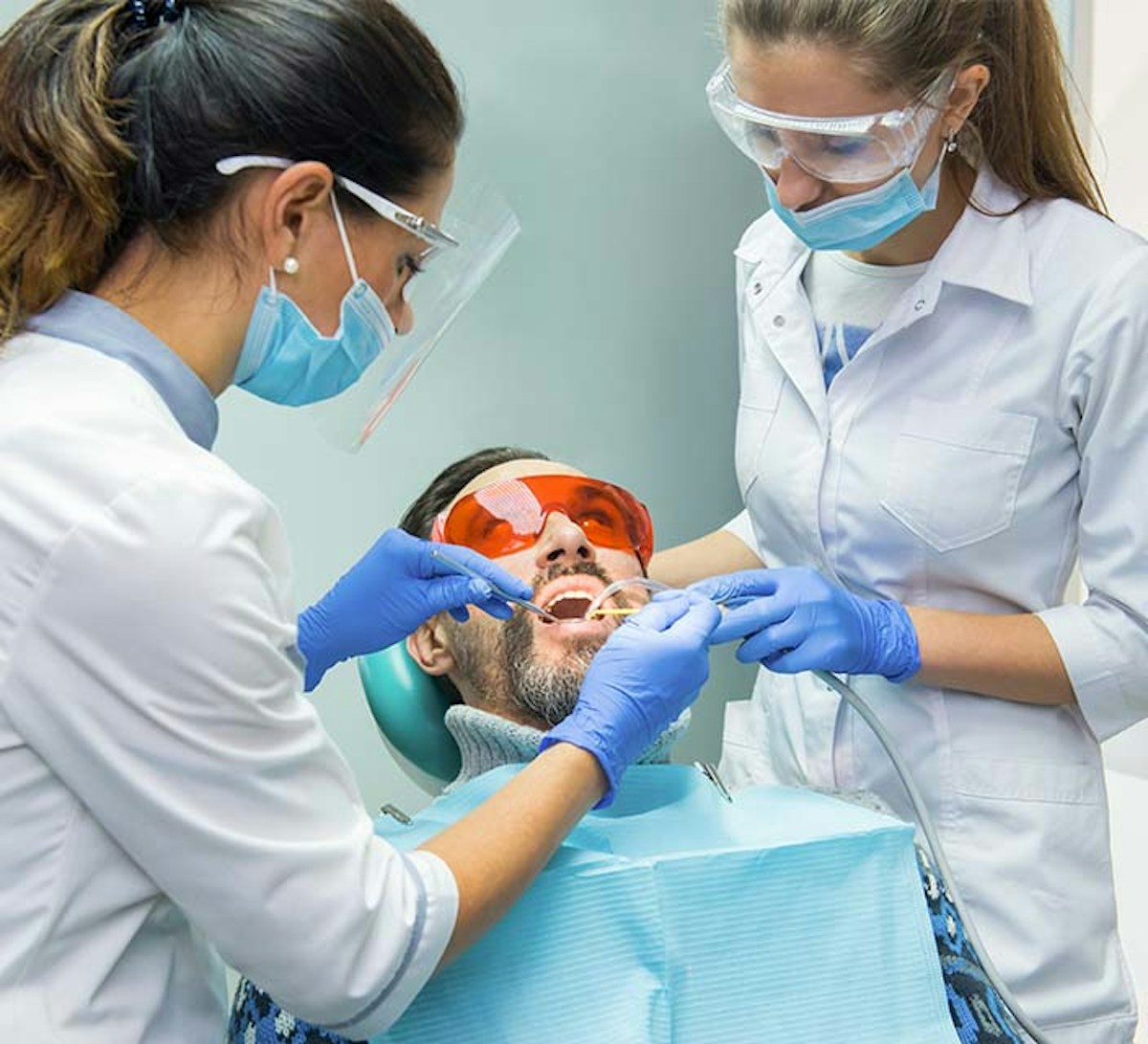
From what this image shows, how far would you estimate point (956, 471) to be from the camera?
175 cm

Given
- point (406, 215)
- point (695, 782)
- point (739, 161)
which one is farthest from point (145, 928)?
point (739, 161)

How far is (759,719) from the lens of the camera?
6.67 ft

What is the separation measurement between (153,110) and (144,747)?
488 millimetres

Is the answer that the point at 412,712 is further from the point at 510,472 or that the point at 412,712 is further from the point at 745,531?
the point at 745,531

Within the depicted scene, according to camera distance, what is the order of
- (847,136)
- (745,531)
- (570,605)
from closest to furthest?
(847,136) → (570,605) → (745,531)

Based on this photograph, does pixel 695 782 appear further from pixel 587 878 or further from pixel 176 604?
pixel 176 604

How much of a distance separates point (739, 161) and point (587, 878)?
1.65 m

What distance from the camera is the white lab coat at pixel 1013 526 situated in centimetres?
171

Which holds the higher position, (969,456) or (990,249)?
(990,249)

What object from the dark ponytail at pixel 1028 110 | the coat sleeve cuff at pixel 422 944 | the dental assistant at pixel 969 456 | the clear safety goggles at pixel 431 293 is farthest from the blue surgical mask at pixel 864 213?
the coat sleeve cuff at pixel 422 944

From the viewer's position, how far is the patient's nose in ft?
5.98

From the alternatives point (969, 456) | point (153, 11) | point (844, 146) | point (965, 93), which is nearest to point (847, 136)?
point (844, 146)

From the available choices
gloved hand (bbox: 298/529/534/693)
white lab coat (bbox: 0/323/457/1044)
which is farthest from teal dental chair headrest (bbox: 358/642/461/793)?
white lab coat (bbox: 0/323/457/1044)

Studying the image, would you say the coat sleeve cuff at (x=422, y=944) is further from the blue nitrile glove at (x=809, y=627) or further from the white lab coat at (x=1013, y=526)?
the white lab coat at (x=1013, y=526)
